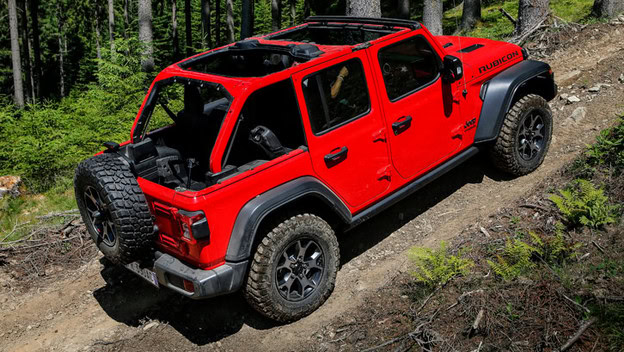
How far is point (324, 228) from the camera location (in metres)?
4.74

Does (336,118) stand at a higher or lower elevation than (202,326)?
higher

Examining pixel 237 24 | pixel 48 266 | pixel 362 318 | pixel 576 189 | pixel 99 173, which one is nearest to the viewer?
pixel 99 173

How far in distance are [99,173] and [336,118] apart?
6.37 feet

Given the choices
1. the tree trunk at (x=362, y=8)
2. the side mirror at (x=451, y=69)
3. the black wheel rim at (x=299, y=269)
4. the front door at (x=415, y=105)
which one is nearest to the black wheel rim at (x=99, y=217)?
the black wheel rim at (x=299, y=269)

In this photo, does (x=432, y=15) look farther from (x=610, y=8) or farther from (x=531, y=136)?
(x=531, y=136)

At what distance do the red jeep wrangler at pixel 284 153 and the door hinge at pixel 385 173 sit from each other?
0.01 m

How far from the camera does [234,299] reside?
5234 mm

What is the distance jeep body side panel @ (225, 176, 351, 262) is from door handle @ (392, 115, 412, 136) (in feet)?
3.35

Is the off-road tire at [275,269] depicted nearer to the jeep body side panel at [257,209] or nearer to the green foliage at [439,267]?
the jeep body side panel at [257,209]

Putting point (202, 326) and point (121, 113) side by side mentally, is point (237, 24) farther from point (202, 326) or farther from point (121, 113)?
point (202, 326)

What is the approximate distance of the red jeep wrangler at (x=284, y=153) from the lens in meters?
4.20

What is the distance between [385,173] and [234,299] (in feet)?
5.96

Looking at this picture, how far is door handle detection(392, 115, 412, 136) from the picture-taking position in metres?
5.12

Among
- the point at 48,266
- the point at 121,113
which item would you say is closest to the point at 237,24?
the point at 121,113
